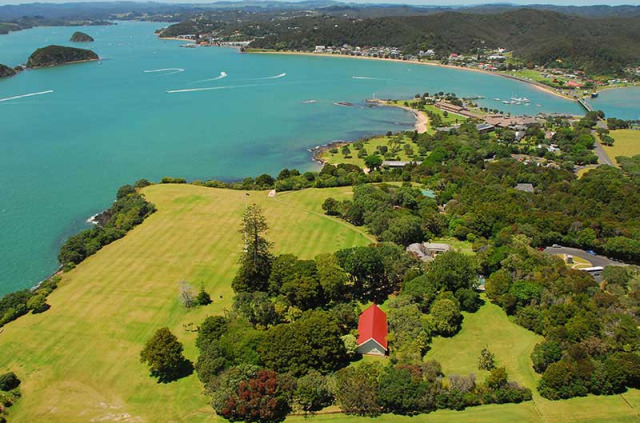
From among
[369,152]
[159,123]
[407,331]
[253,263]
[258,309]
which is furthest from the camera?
[159,123]

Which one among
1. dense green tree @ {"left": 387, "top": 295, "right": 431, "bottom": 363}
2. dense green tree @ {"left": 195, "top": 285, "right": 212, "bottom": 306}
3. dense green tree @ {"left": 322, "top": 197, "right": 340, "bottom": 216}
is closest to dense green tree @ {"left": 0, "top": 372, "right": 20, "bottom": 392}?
dense green tree @ {"left": 195, "top": 285, "right": 212, "bottom": 306}

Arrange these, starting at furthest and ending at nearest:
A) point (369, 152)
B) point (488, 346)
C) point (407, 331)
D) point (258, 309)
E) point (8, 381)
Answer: point (369, 152) < point (258, 309) < point (488, 346) < point (407, 331) < point (8, 381)

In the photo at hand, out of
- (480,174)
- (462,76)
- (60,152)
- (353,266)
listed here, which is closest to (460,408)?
(353,266)

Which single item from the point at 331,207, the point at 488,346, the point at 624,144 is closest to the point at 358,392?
the point at 488,346

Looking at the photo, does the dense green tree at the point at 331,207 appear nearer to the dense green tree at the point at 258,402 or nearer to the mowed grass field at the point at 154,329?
the mowed grass field at the point at 154,329

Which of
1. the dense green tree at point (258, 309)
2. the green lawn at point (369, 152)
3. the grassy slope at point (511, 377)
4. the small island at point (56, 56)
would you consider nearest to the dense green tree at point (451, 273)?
the grassy slope at point (511, 377)

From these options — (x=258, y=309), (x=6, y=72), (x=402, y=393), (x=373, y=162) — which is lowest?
(x=6, y=72)

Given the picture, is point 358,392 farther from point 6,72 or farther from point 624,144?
point 6,72

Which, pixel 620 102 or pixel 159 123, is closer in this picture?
pixel 159 123
